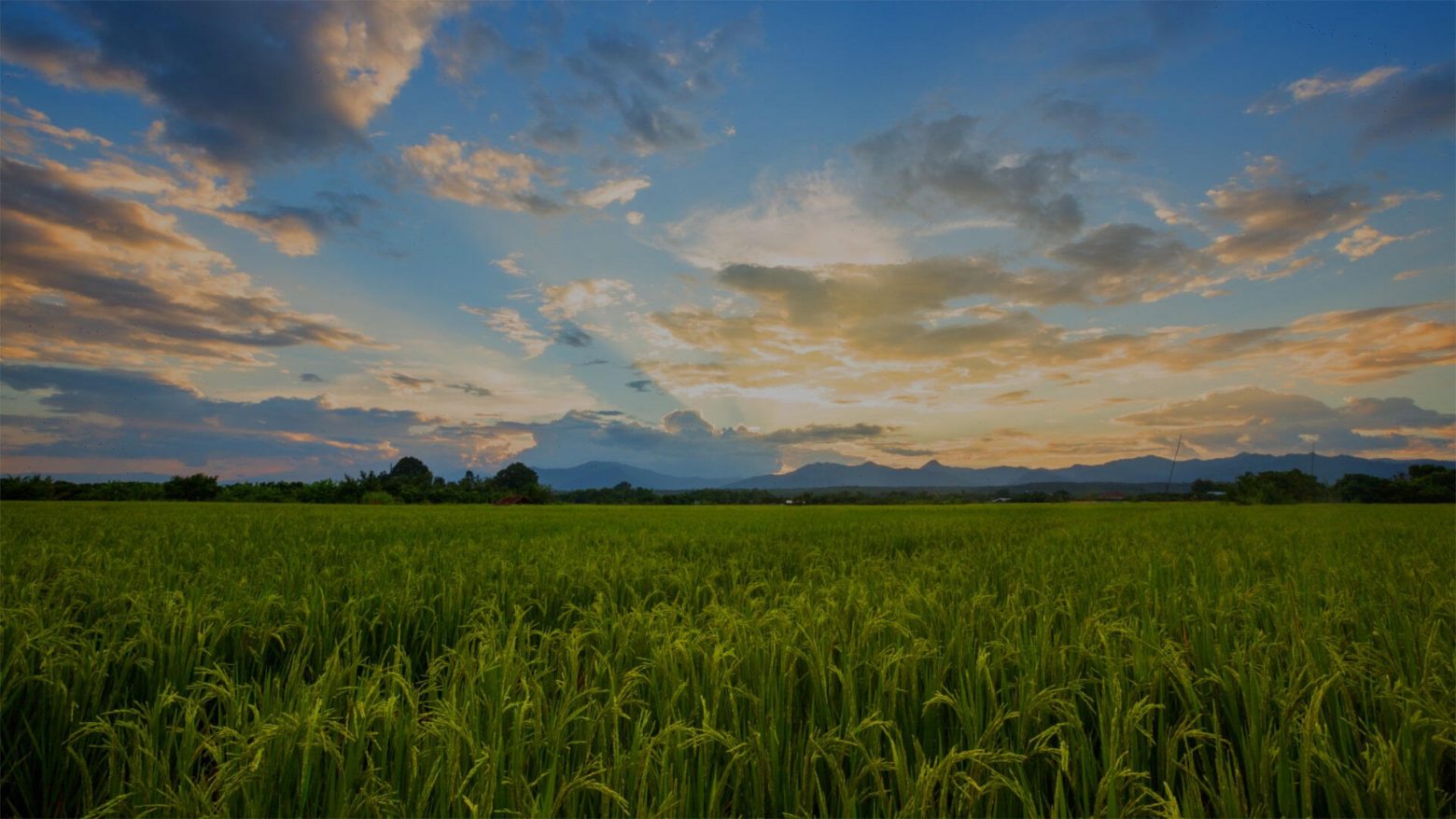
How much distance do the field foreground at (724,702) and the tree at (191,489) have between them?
4300cm

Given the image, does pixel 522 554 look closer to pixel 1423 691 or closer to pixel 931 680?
pixel 931 680

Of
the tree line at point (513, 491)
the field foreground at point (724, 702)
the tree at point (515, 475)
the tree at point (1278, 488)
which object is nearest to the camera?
the field foreground at point (724, 702)

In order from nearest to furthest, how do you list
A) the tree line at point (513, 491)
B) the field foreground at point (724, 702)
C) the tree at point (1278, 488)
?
the field foreground at point (724, 702) < the tree line at point (513, 491) < the tree at point (1278, 488)

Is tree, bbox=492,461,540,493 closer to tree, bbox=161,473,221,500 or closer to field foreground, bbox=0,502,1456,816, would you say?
tree, bbox=161,473,221,500

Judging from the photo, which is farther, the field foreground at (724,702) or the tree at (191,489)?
the tree at (191,489)

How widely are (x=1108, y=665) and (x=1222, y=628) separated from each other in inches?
55.1

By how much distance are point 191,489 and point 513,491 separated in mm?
21538

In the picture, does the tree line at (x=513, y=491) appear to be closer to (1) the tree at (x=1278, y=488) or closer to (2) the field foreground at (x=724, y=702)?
(1) the tree at (x=1278, y=488)

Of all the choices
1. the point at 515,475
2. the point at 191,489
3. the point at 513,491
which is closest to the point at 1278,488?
the point at 513,491

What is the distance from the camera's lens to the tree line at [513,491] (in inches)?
1499

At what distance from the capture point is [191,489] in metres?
38.2

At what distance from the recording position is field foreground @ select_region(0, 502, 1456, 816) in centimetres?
171

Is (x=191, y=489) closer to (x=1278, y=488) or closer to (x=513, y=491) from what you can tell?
(x=513, y=491)

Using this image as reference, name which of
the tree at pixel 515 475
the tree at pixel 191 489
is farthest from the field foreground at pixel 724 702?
the tree at pixel 515 475
